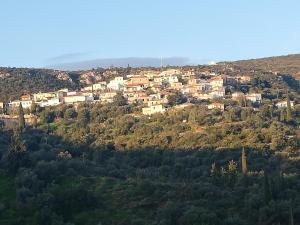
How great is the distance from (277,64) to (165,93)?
7197cm

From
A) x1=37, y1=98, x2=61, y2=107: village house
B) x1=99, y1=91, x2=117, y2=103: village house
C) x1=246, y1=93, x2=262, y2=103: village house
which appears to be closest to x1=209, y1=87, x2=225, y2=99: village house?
x1=246, y1=93, x2=262, y2=103: village house

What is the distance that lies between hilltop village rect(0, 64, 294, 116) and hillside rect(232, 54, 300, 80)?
2403cm

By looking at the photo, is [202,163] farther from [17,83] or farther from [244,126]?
[17,83]

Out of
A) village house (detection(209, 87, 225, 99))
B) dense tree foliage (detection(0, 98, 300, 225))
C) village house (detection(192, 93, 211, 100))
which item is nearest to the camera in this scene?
dense tree foliage (detection(0, 98, 300, 225))

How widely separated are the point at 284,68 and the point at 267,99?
190ft

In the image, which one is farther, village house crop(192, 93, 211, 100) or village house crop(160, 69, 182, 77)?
village house crop(160, 69, 182, 77)

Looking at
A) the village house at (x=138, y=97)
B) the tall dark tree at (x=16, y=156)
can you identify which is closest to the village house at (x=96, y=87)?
the village house at (x=138, y=97)

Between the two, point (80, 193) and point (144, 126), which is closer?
point (80, 193)

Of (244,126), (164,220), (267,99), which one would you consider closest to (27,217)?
(164,220)

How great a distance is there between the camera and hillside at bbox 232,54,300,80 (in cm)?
15095

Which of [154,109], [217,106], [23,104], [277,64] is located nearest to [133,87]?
[23,104]

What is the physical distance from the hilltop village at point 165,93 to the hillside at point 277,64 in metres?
24.0

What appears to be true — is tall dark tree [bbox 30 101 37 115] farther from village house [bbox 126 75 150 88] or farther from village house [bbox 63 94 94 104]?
village house [bbox 126 75 150 88]

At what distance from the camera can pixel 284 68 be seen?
155375 mm
